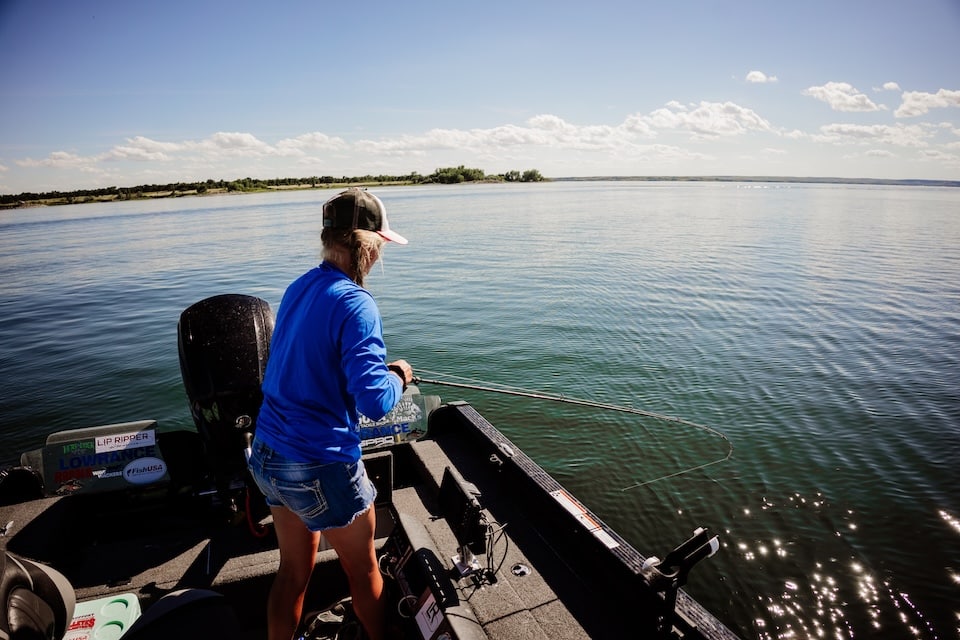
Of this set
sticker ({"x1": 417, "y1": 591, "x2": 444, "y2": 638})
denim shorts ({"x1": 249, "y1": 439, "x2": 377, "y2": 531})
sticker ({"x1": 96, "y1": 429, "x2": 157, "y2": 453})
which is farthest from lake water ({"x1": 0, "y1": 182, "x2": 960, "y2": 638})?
sticker ({"x1": 96, "y1": 429, "x2": 157, "y2": 453})

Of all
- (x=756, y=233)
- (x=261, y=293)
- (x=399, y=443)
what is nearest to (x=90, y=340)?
(x=261, y=293)

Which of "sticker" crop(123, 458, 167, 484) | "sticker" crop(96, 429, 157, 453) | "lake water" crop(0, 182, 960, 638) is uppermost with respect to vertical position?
"sticker" crop(96, 429, 157, 453)

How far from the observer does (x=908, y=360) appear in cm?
1132

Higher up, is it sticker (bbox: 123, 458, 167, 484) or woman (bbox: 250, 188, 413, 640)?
woman (bbox: 250, 188, 413, 640)

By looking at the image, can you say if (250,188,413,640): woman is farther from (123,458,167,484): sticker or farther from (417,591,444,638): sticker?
(123,458,167,484): sticker

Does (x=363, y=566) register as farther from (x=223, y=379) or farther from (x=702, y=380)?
(x=702, y=380)

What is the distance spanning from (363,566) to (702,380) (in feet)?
30.9

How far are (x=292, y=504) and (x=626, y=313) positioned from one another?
1421 centimetres

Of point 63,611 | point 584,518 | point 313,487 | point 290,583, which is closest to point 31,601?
point 63,611

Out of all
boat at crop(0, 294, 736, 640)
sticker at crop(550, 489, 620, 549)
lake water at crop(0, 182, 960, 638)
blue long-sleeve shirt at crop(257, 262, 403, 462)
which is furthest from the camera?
lake water at crop(0, 182, 960, 638)

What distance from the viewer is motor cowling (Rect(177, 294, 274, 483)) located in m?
3.99

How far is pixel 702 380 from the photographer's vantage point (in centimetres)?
1034

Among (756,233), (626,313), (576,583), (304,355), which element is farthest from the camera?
(756,233)

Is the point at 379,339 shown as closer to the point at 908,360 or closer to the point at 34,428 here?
the point at 34,428
